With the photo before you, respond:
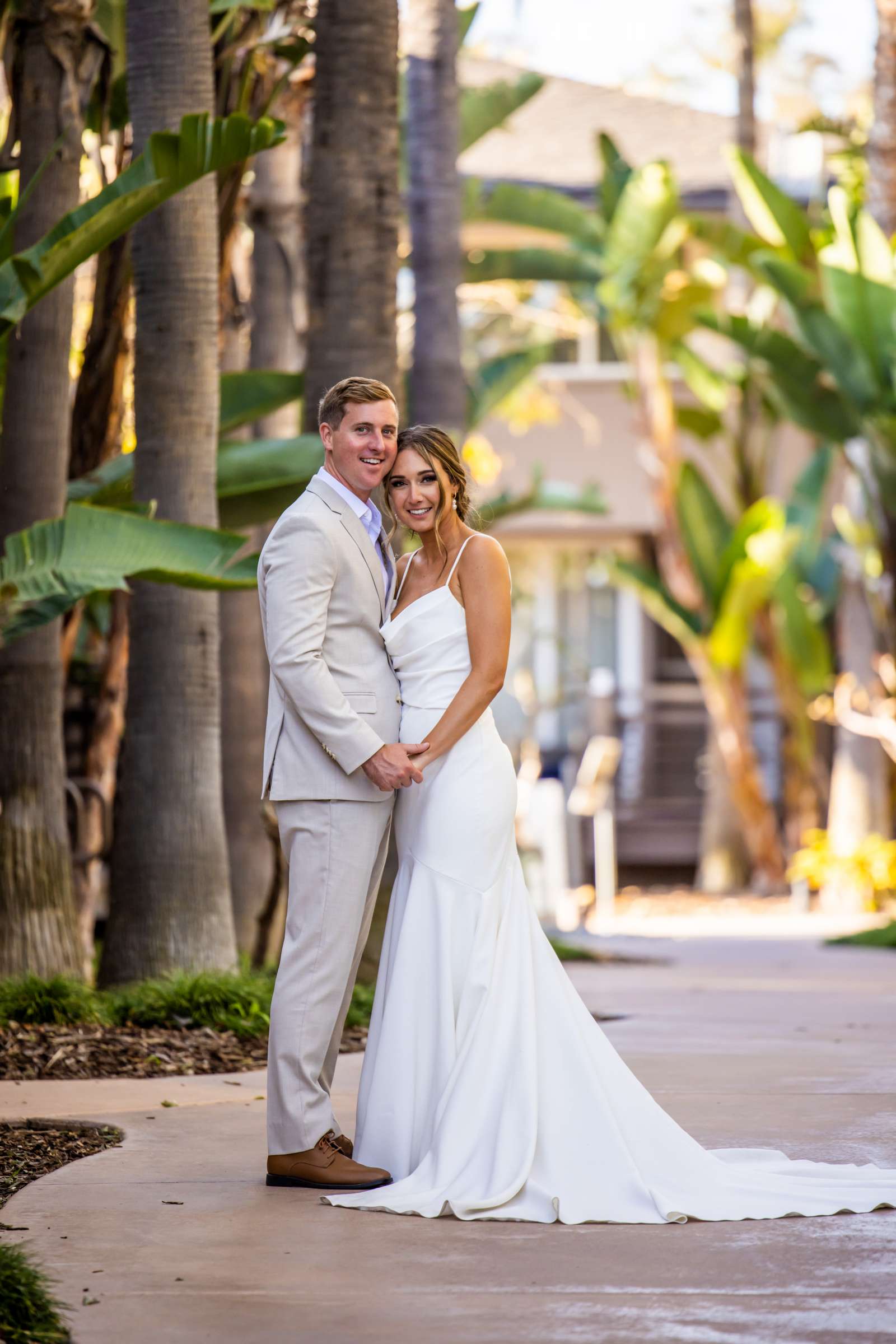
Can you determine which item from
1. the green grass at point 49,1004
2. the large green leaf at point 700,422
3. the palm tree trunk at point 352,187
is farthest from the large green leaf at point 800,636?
the green grass at point 49,1004

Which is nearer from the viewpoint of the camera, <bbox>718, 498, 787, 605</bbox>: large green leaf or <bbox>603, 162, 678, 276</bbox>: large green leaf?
<bbox>603, 162, 678, 276</bbox>: large green leaf

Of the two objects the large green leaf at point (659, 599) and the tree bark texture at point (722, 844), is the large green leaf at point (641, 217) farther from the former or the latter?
the tree bark texture at point (722, 844)

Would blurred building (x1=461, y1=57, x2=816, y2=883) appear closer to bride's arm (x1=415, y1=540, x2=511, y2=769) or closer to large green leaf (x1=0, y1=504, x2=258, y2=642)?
large green leaf (x1=0, y1=504, x2=258, y2=642)

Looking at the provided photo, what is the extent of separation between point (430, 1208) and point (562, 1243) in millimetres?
396

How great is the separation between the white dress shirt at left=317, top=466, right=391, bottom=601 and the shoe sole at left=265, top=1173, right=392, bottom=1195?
1540 mm

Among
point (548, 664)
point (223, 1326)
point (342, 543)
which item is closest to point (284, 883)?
point (342, 543)

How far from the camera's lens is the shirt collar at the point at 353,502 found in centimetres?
507

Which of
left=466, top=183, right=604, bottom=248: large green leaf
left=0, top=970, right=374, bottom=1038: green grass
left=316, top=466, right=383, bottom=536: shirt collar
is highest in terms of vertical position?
left=466, top=183, right=604, bottom=248: large green leaf

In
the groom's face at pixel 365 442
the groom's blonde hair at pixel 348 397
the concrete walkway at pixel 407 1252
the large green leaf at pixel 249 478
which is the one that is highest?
the large green leaf at pixel 249 478

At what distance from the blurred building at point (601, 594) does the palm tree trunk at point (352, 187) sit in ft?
42.8

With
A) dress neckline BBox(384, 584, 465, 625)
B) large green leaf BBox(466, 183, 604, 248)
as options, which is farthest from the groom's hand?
large green leaf BBox(466, 183, 604, 248)

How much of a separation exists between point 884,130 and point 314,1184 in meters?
14.0

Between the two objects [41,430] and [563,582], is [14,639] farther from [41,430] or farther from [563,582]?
[563,582]

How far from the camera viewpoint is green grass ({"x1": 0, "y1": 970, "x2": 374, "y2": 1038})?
289 inches
